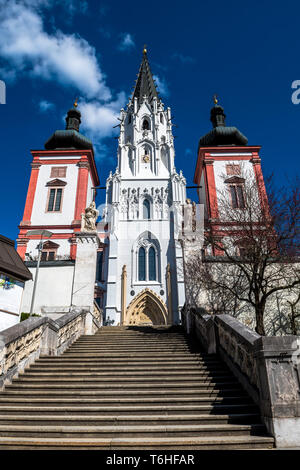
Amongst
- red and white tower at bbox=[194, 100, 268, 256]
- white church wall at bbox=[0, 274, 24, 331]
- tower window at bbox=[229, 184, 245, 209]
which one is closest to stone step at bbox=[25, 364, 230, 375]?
white church wall at bbox=[0, 274, 24, 331]

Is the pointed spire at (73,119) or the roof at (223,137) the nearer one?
the roof at (223,137)

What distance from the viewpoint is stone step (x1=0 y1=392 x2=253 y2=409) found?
5051 mm

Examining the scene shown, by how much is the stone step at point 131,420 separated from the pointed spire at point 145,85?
116ft

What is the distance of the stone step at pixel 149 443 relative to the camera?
386cm

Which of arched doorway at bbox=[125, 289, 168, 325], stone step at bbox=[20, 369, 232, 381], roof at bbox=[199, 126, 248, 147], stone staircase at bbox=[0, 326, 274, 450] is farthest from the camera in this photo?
roof at bbox=[199, 126, 248, 147]

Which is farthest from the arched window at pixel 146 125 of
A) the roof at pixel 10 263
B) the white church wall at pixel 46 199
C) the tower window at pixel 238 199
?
the roof at pixel 10 263

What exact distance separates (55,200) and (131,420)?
26.8m

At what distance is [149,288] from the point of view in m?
23.2

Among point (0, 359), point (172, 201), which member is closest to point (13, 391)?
point (0, 359)

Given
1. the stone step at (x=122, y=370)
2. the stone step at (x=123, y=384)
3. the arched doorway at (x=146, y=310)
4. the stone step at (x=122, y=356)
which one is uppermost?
the arched doorway at (x=146, y=310)

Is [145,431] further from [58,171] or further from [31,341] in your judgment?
[58,171]

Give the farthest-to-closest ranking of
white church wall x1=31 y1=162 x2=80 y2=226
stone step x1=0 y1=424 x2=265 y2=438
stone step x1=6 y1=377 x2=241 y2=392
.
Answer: white church wall x1=31 y1=162 x2=80 y2=226 < stone step x1=6 y1=377 x2=241 y2=392 < stone step x1=0 y1=424 x2=265 y2=438

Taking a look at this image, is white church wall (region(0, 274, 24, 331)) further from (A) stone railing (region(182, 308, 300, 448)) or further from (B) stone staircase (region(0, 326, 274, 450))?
(A) stone railing (region(182, 308, 300, 448))

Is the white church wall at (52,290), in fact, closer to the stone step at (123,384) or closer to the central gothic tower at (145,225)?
the stone step at (123,384)
